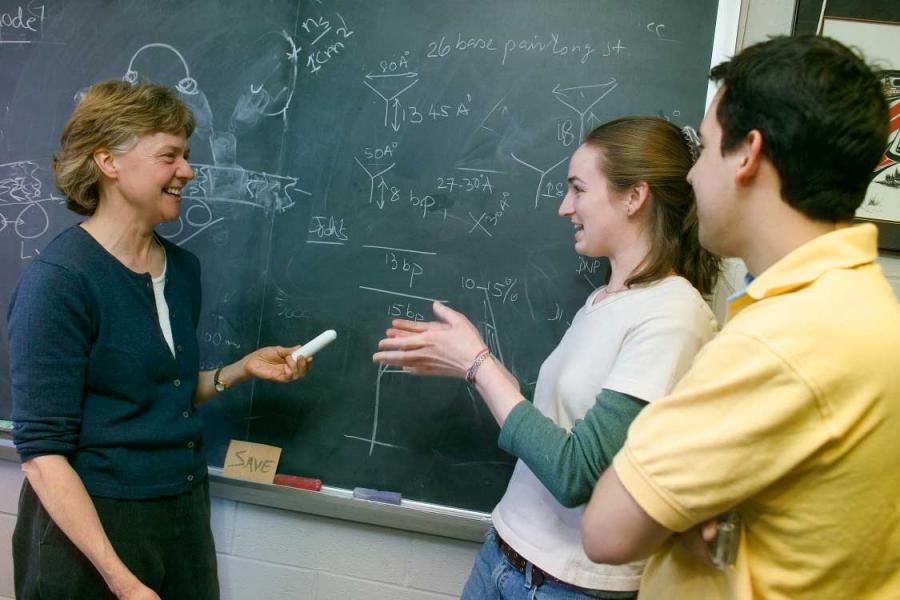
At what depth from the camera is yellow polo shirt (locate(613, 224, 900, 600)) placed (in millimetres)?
772

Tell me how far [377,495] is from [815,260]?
52.1 inches

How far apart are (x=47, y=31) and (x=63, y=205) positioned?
51 centimetres

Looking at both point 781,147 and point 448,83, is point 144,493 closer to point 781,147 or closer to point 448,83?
point 448,83

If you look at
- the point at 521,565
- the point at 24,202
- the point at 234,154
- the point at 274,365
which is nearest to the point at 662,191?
the point at 521,565

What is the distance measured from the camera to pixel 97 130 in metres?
1.54

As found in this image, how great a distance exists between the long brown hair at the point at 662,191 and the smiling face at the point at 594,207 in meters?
0.02

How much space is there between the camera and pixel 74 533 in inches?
53.8

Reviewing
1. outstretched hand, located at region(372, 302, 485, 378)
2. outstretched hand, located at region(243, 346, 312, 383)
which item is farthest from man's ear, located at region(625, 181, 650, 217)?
outstretched hand, located at region(243, 346, 312, 383)

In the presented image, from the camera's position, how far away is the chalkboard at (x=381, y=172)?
1.76 metres

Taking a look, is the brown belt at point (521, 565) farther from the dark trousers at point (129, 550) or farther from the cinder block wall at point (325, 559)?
the dark trousers at point (129, 550)

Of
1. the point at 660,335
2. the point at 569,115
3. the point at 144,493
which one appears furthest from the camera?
the point at 569,115

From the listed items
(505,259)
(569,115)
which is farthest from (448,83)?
(505,259)

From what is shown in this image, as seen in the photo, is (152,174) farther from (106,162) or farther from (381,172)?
(381,172)

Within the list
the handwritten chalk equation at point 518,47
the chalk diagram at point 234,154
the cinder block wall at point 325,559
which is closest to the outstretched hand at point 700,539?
the cinder block wall at point 325,559
